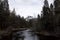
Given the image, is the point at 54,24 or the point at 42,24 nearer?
the point at 54,24

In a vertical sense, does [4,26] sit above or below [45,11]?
below

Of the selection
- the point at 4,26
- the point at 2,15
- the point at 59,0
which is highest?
the point at 59,0

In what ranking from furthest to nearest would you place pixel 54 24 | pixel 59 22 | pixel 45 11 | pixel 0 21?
pixel 45 11 < pixel 0 21 < pixel 54 24 < pixel 59 22

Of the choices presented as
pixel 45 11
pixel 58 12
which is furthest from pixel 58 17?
pixel 45 11

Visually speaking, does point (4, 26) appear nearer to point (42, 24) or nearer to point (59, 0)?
point (42, 24)

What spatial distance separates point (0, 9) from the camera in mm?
38719

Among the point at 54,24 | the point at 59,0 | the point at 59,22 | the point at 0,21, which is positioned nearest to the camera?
the point at 59,22

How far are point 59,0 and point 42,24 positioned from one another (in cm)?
992

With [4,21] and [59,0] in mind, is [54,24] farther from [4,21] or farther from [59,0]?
[4,21]

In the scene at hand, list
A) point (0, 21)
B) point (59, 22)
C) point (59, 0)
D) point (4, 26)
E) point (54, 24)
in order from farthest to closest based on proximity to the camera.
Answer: point (4, 26)
point (0, 21)
point (59, 0)
point (54, 24)
point (59, 22)

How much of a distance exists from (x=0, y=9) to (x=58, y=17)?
15.7 meters

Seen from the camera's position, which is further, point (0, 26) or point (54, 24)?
point (0, 26)

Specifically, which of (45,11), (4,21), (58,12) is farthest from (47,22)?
(45,11)

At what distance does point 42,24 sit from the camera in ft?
138
